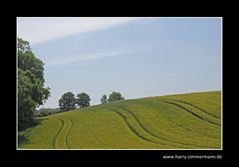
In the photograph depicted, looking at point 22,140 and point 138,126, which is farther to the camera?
point 138,126

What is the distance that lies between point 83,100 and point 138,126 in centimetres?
124

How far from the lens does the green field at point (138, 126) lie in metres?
12.0

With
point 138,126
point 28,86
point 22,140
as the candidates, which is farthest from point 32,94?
point 138,126

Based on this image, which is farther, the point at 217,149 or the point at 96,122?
the point at 96,122

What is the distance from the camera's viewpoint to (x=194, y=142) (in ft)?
39.4

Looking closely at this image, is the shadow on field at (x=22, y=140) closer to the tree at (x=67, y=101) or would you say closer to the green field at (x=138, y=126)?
the green field at (x=138, y=126)

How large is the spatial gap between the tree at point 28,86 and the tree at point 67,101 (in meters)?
0.33

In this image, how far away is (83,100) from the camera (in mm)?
12273

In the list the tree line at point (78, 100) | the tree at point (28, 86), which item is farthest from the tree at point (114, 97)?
the tree at point (28, 86)

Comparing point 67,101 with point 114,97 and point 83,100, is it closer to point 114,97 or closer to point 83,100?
point 83,100
